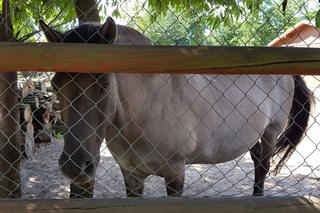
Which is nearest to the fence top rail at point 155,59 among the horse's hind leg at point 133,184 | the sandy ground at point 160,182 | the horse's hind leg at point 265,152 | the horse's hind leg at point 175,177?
the horse's hind leg at point 175,177

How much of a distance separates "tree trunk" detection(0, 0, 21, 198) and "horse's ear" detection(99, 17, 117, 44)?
45.4 inches

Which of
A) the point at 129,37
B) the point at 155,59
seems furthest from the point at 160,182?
the point at 155,59

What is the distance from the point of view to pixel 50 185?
5.31 metres

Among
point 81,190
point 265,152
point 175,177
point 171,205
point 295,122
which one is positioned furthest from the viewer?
point 295,122

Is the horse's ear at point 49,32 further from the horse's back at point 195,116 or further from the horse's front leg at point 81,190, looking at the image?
the horse's front leg at point 81,190

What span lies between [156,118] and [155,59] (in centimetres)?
137

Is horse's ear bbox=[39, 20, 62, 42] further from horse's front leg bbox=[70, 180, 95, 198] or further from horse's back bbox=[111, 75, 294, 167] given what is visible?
horse's front leg bbox=[70, 180, 95, 198]

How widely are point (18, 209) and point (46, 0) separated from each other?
6.42ft

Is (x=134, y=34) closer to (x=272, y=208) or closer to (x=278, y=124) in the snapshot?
(x=272, y=208)

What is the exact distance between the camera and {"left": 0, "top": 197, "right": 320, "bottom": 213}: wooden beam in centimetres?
193

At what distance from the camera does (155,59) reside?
189 centimetres

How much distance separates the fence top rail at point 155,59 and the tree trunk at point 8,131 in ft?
5.09

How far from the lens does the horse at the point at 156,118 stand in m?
2.41

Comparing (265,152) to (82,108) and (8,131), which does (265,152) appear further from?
(82,108)
